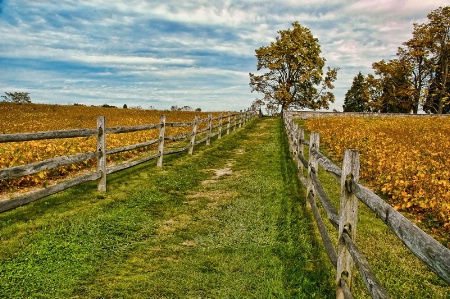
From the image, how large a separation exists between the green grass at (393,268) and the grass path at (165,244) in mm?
673

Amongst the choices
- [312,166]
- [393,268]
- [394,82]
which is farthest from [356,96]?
[393,268]

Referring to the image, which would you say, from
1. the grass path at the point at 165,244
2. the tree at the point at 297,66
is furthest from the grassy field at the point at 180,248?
the tree at the point at 297,66

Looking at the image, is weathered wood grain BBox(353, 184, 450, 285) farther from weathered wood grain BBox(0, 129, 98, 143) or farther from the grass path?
weathered wood grain BBox(0, 129, 98, 143)

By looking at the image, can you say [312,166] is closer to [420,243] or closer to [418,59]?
[420,243]

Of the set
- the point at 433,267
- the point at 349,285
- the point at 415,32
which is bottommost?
the point at 349,285

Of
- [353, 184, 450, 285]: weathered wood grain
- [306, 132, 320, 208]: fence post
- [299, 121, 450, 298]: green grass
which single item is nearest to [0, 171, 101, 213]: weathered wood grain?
[306, 132, 320, 208]: fence post

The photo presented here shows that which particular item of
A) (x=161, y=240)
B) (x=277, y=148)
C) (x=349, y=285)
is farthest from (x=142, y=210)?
(x=277, y=148)

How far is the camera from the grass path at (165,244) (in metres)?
3.92

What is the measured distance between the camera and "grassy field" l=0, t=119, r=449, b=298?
392 cm

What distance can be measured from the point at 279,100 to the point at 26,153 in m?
42.2

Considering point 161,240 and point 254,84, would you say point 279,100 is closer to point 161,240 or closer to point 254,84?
point 254,84

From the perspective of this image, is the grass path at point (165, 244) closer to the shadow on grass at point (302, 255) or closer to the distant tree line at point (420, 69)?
the shadow on grass at point (302, 255)

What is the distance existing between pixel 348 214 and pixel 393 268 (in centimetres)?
167

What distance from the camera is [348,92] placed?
253 feet
